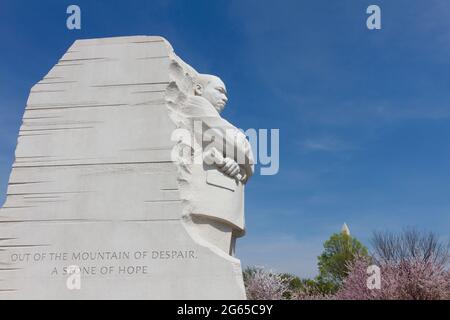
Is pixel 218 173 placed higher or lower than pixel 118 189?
higher

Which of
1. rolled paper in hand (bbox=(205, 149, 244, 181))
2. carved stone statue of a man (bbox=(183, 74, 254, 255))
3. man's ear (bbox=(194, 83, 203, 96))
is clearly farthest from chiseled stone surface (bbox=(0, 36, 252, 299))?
man's ear (bbox=(194, 83, 203, 96))

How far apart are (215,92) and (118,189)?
2534mm

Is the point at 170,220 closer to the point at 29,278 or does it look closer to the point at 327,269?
the point at 29,278

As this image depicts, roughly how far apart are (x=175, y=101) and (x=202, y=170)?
1.19 meters

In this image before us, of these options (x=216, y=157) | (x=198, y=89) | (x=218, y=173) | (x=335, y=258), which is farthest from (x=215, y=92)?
(x=335, y=258)

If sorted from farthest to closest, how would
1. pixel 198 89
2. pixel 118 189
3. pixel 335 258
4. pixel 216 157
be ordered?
pixel 335 258 → pixel 198 89 → pixel 216 157 → pixel 118 189

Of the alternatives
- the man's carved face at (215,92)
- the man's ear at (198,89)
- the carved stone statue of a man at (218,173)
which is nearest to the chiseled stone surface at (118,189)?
the carved stone statue of a man at (218,173)

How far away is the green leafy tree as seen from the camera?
27.6m

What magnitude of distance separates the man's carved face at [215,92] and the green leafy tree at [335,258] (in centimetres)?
2122

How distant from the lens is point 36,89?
7137 mm

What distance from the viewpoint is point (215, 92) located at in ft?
25.2

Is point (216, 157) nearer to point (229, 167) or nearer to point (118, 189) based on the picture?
point (229, 167)

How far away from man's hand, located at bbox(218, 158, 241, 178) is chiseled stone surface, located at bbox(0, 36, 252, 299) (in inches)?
2.0

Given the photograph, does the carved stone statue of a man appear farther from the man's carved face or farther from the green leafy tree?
the green leafy tree
